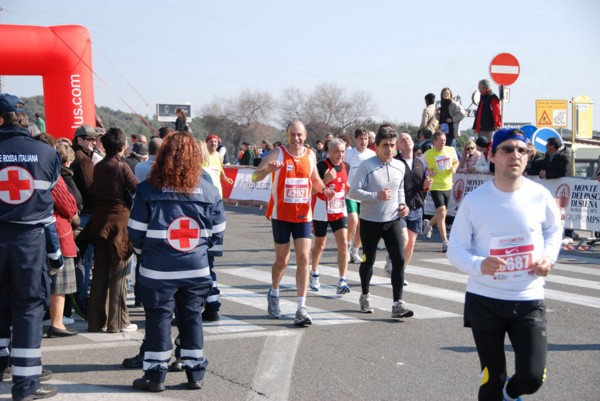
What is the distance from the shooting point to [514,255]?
14.6ft

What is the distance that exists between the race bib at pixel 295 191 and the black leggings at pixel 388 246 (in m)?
0.82

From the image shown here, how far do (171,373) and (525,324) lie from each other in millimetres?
3122

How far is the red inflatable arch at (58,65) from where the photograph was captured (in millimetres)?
15664

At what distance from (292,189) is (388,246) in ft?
4.15

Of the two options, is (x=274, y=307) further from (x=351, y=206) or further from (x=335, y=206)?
(x=351, y=206)

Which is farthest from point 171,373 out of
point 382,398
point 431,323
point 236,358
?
point 431,323

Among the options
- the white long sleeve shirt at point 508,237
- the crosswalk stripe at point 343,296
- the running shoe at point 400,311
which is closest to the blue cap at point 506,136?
the white long sleeve shirt at point 508,237

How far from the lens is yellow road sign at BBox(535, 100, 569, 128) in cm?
2048

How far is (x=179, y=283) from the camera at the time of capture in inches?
229

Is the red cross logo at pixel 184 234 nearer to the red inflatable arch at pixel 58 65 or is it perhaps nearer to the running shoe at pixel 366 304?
the running shoe at pixel 366 304

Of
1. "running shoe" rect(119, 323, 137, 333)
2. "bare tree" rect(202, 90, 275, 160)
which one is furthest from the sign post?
"bare tree" rect(202, 90, 275, 160)

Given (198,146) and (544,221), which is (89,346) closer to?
(198,146)

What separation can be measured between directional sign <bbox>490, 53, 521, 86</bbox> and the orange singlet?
8325 millimetres

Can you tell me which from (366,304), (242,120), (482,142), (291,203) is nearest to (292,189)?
(291,203)
